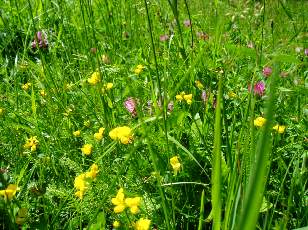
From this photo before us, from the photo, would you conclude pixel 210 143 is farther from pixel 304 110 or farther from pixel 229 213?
pixel 229 213

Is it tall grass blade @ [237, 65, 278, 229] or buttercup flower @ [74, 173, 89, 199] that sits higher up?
tall grass blade @ [237, 65, 278, 229]

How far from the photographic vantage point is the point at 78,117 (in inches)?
62.8

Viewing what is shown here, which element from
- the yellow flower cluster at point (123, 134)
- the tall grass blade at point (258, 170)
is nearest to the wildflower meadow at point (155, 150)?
the yellow flower cluster at point (123, 134)

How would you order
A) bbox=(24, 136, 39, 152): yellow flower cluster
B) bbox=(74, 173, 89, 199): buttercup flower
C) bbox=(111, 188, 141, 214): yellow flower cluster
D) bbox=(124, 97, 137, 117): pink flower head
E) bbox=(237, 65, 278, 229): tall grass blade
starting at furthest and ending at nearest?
1. bbox=(124, 97, 137, 117): pink flower head
2. bbox=(24, 136, 39, 152): yellow flower cluster
3. bbox=(74, 173, 89, 199): buttercup flower
4. bbox=(111, 188, 141, 214): yellow flower cluster
5. bbox=(237, 65, 278, 229): tall grass blade

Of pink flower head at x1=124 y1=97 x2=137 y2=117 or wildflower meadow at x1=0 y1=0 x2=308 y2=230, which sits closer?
wildflower meadow at x1=0 y1=0 x2=308 y2=230

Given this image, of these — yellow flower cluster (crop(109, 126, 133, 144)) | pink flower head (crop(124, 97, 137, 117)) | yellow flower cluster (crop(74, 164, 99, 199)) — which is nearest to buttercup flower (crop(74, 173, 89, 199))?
yellow flower cluster (crop(74, 164, 99, 199))

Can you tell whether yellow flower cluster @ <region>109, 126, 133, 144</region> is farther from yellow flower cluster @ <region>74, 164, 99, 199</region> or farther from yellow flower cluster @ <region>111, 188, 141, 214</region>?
yellow flower cluster @ <region>111, 188, 141, 214</region>

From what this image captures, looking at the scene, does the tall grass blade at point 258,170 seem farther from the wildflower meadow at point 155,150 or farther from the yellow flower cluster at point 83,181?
the yellow flower cluster at point 83,181

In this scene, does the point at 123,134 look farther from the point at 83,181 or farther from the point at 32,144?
the point at 32,144

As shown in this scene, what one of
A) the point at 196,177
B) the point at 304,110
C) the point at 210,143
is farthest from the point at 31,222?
the point at 304,110

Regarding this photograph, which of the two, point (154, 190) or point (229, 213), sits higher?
point (229, 213)

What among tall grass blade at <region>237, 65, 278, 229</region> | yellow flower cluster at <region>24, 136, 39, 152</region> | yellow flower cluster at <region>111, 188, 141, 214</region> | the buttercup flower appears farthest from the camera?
yellow flower cluster at <region>24, 136, 39, 152</region>

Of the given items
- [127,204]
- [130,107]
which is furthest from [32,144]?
[127,204]

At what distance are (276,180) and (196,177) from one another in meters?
0.23
